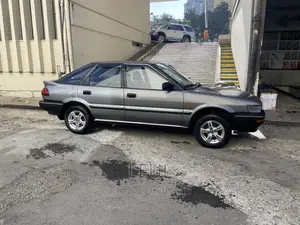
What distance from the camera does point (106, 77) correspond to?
541 centimetres

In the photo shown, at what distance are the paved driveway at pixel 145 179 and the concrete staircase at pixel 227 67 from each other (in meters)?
5.13

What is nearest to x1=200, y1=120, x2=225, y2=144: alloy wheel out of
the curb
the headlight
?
the headlight

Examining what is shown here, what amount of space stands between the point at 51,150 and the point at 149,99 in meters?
2.07

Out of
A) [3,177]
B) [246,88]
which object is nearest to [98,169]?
[3,177]

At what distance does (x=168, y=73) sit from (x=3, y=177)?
3399mm

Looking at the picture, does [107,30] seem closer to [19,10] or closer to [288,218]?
[19,10]

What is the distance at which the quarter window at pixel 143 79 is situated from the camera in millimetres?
5024

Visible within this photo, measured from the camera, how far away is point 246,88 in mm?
7777

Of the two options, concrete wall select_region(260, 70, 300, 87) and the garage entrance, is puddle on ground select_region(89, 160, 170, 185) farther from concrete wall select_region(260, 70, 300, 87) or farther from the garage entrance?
concrete wall select_region(260, 70, 300, 87)

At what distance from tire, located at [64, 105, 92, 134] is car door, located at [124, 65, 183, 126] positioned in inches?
35.9

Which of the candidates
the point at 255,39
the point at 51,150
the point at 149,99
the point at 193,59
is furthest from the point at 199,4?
the point at 51,150

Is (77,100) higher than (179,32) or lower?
lower

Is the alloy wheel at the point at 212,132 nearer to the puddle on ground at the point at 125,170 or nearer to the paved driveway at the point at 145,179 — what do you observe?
the paved driveway at the point at 145,179

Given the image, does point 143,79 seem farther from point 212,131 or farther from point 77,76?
point 212,131
